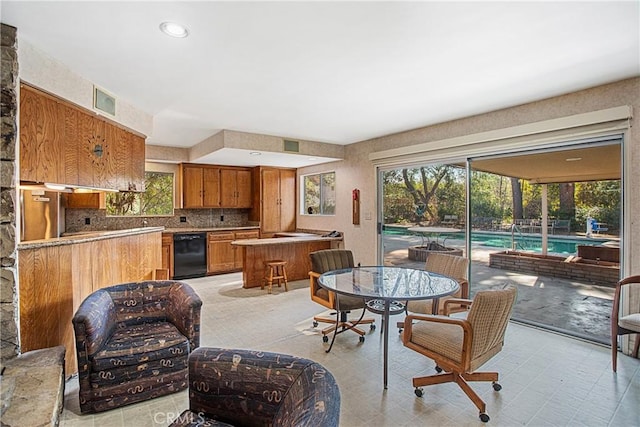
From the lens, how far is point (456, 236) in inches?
177

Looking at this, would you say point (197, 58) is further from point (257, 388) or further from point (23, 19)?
point (257, 388)

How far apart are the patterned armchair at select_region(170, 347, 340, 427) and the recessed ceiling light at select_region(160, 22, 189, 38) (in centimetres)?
202

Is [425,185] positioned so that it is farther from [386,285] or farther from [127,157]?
[127,157]

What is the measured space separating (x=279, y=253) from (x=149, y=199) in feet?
10.0

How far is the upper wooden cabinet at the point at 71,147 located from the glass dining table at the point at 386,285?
2.51 metres

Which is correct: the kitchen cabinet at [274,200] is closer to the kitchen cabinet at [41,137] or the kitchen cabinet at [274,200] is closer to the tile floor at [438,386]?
the tile floor at [438,386]

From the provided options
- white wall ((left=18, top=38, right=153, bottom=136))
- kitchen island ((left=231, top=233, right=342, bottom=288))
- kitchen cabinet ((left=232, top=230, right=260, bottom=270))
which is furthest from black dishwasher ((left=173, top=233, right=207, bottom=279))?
white wall ((left=18, top=38, right=153, bottom=136))

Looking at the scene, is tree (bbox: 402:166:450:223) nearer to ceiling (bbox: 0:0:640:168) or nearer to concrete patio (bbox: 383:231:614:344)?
concrete patio (bbox: 383:231:614:344)

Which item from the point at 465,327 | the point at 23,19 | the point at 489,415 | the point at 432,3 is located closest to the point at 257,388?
the point at 465,327

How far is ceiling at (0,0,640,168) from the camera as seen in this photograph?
1.95m

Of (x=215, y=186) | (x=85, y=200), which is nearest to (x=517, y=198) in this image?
(x=215, y=186)

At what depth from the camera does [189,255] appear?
6.19m

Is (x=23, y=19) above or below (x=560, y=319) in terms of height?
above

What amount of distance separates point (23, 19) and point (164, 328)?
2.33 m
